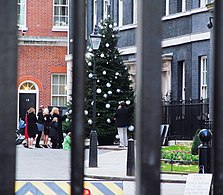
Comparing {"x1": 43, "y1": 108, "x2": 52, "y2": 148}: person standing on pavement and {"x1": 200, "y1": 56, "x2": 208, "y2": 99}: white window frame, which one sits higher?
{"x1": 200, "y1": 56, "x2": 208, "y2": 99}: white window frame

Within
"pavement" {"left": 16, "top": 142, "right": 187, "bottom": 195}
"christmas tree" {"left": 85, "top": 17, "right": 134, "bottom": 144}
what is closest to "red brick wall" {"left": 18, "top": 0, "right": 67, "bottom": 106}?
"christmas tree" {"left": 85, "top": 17, "right": 134, "bottom": 144}

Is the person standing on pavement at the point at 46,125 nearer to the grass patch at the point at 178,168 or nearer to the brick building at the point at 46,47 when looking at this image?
the grass patch at the point at 178,168

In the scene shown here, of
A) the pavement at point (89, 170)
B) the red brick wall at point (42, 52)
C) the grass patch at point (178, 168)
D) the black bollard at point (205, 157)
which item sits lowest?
the pavement at point (89, 170)

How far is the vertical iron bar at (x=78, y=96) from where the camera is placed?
1899 mm

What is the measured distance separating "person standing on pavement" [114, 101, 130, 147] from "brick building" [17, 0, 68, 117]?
1790cm

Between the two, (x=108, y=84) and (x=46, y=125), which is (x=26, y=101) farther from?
(x=108, y=84)

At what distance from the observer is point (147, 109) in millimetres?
1775

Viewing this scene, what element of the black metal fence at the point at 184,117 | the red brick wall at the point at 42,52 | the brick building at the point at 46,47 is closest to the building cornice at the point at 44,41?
the brick building at the point at 46,47

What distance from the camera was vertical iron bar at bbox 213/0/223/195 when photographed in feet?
5.95

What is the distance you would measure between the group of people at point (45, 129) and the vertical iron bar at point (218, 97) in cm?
3130

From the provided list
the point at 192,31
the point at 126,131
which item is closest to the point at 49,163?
the point at 126,131

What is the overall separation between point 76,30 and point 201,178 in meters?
5.80

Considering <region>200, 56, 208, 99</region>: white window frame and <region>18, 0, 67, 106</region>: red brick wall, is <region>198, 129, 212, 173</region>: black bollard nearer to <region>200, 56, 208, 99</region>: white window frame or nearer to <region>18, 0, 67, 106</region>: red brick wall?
<region>200, 56, 208, 99</region>: white window frame

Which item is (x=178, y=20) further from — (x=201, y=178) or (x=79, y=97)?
(x=79, y=97)
